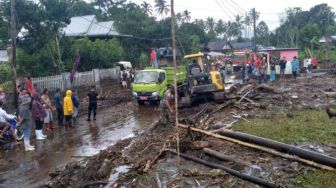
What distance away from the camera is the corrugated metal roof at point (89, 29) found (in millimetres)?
41344

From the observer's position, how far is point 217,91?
1802 cm

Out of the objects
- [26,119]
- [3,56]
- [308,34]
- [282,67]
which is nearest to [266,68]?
[282,67]

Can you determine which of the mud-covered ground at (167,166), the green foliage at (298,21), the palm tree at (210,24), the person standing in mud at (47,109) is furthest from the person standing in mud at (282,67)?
the palm tree at (210,24)

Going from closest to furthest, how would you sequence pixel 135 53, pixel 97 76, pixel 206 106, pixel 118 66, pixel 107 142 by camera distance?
pixel 107 142 → pixel 206 106 → pixel 97 76 → pixel 118 66 → pixel 135 53

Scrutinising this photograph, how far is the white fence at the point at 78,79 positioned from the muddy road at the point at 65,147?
4523mm

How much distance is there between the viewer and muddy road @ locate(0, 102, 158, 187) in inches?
380

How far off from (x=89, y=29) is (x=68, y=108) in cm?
2808

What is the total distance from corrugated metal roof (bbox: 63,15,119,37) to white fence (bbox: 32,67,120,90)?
10.3 metres

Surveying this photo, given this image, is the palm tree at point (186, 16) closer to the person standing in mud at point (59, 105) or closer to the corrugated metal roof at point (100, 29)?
the corrugated metal roof at point (100, 29)

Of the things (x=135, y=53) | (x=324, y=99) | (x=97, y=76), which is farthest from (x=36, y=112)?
(x=135, y=53)

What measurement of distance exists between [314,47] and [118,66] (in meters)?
37.9

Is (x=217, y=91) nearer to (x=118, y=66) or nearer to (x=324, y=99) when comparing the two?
(x=324, y=99)

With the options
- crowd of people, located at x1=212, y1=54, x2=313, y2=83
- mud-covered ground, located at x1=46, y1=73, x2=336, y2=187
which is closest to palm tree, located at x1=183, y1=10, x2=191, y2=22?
crowd of people, located at x1=212, y1=54, x2=313, y2=83

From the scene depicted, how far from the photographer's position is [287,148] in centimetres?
889
